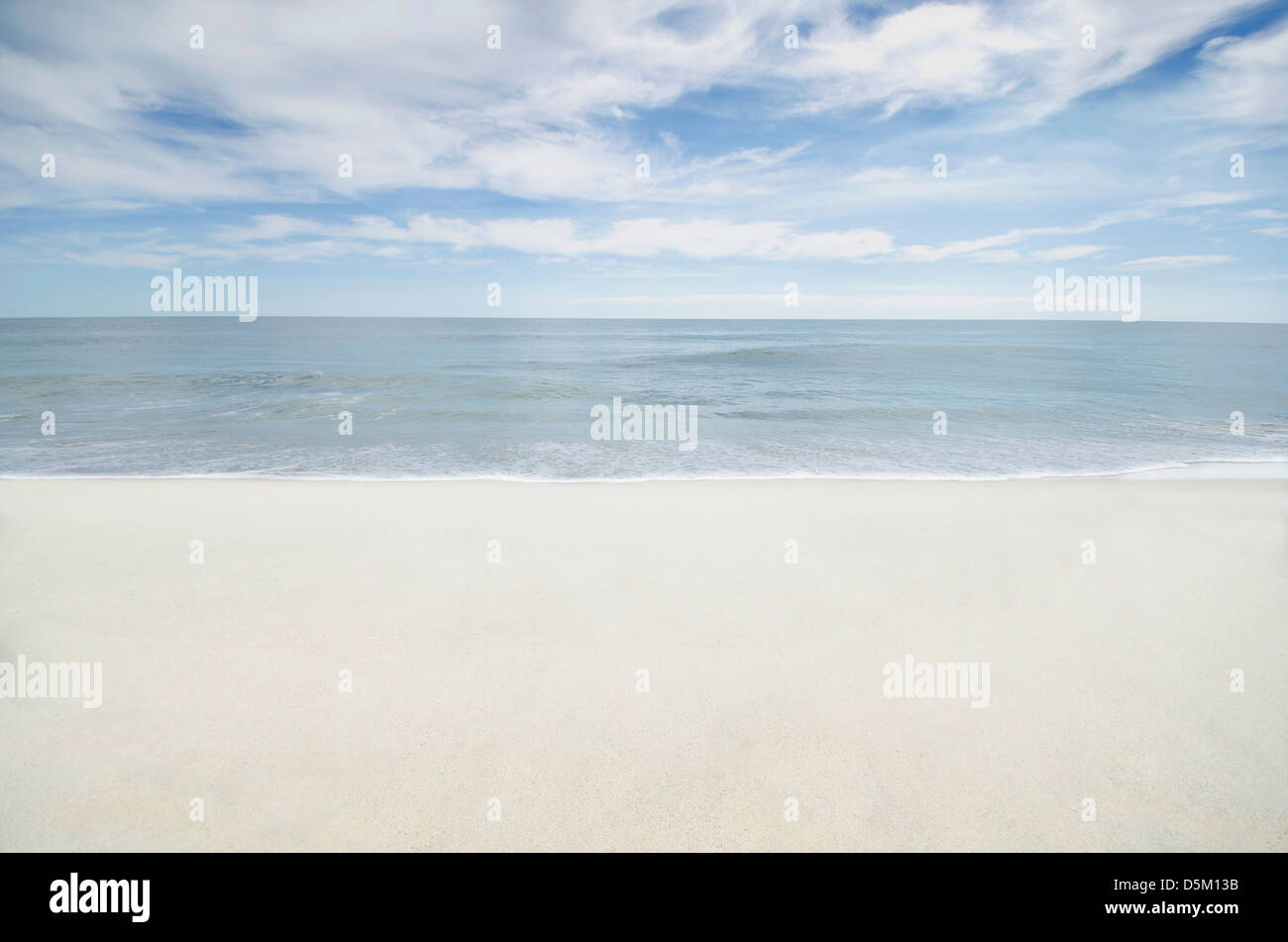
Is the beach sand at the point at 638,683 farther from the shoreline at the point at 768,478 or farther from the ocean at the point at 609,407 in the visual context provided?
the ocean at the point at 609,407

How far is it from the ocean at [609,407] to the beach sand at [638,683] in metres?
4.63

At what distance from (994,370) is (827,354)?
39.8 ft

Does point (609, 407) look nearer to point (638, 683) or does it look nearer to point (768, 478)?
point (768, 478)

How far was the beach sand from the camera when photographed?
296 cm

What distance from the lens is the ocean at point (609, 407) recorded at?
1197cm

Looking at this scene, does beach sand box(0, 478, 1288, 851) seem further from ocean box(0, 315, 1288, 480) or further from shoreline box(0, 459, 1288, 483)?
ocean box(0, 315, 1288, 480)

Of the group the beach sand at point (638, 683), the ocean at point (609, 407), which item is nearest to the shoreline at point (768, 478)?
the ocean at point (609, 407)

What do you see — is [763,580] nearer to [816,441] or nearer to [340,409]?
[816,441]

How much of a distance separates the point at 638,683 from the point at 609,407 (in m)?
16.8

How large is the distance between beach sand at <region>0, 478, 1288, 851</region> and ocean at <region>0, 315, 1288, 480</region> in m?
4.63

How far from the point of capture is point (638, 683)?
4.03 metres

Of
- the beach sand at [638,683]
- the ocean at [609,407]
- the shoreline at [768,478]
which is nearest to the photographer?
the beach sand at [638,683]

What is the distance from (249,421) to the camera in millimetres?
16750

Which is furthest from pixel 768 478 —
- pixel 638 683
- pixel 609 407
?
Answer: pixel 609 407
